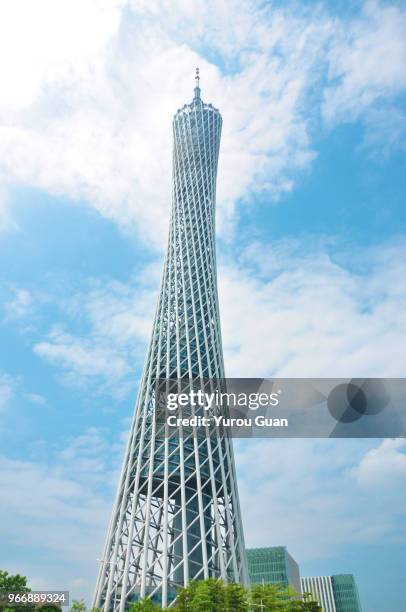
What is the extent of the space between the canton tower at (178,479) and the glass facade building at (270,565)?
264 ft

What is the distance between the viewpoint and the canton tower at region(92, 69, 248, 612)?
39531mm

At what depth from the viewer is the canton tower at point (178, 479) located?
130ft

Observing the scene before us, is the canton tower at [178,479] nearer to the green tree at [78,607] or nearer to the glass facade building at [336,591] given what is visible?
the green tree at [78,607]

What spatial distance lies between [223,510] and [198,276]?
22530 millimetres

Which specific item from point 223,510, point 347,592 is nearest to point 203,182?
point 223,510

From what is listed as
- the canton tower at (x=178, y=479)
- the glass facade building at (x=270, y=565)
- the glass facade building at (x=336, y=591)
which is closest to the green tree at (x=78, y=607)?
the canton tower at (x=178, y=479)

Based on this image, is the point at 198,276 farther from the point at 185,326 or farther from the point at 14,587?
the point at 14,587

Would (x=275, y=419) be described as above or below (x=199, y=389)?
below

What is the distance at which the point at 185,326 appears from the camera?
50.7m

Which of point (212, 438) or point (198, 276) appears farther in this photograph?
point (198, 276)

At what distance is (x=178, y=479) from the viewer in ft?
142

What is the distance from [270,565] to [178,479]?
85958 millimetres

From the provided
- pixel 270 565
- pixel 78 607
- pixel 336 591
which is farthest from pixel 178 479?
pixel 336 591

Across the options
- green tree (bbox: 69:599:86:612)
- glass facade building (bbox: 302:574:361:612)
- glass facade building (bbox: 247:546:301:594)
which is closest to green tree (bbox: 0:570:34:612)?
green tree (bbox: 69:599:86:612)
